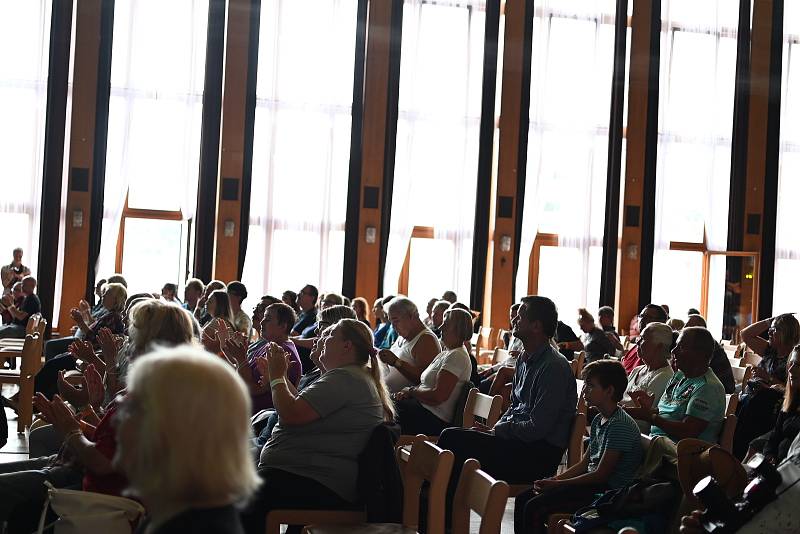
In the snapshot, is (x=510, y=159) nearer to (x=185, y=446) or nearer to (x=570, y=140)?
(x=570, y=140)

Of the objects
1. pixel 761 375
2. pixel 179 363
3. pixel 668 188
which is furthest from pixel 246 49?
pixel 179 363

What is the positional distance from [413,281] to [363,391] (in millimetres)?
10738

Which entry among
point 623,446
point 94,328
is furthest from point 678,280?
point 623,446

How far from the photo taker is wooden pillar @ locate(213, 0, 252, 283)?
44.2 feet

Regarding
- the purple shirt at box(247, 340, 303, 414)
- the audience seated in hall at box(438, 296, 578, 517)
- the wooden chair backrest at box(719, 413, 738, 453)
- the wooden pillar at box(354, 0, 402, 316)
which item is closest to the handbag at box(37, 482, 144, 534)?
the audience seated in hall at box(438, 296, 578, 517)

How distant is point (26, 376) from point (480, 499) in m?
4.97

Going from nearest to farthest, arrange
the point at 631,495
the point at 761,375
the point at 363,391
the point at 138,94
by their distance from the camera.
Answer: the point at 631,495, the point at 363,391, the point at 761,375, the point at 138,94

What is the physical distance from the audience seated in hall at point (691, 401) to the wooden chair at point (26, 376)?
449 cm

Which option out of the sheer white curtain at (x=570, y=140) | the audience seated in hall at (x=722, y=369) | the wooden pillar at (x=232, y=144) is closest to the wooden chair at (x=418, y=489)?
the audience seated in hall at (x=722, y=369)

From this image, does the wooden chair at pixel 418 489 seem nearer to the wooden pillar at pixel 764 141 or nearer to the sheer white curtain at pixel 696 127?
the sheer white curtain at pixel 696 127

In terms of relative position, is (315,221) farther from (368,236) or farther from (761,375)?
(761,375)

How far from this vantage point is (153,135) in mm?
13398

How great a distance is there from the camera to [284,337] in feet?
17.9

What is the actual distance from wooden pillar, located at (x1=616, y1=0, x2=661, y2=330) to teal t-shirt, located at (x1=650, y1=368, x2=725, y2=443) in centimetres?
1056
